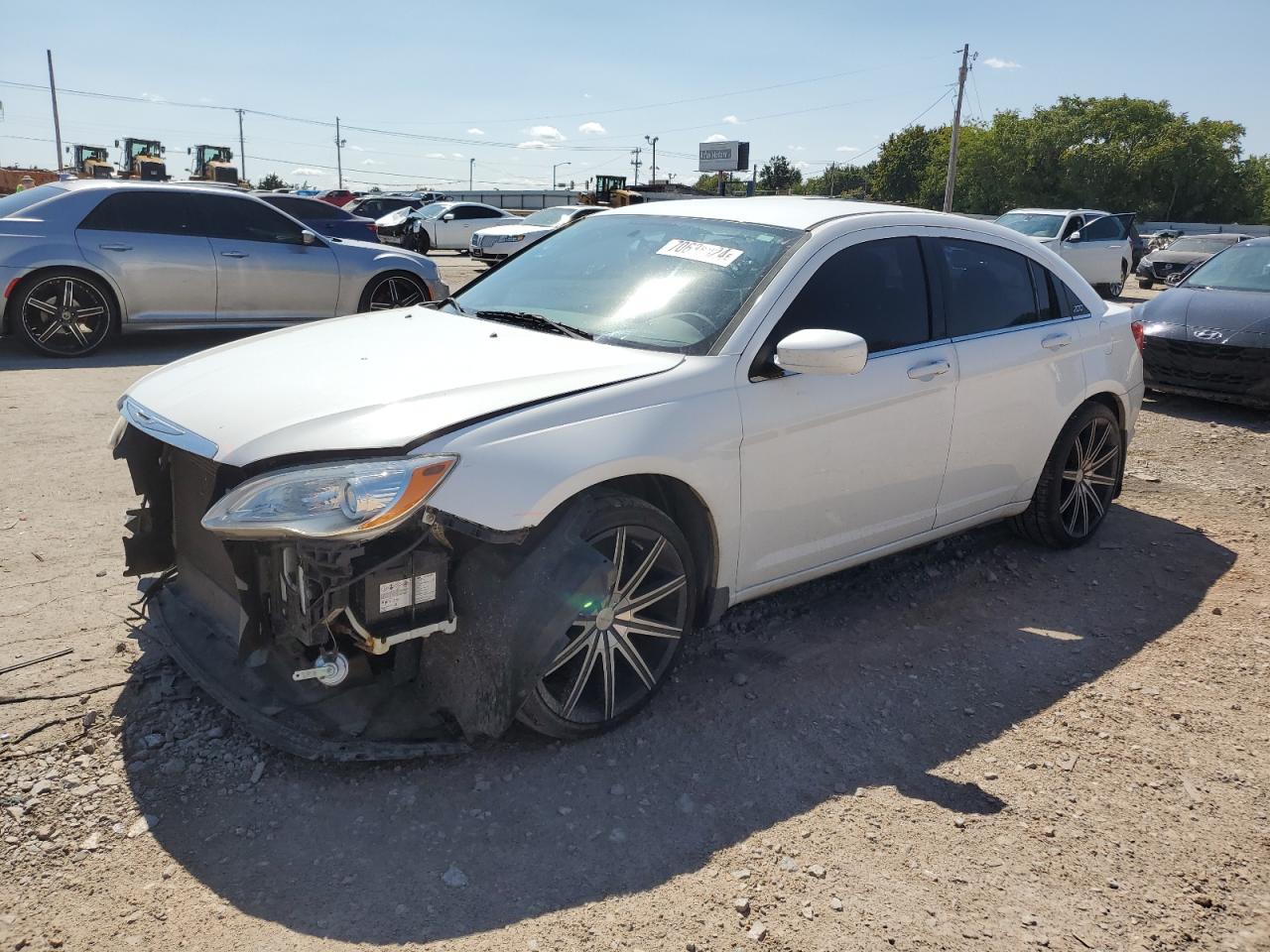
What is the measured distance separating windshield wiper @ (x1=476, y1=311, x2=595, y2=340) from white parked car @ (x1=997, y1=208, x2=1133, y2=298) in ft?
50.9

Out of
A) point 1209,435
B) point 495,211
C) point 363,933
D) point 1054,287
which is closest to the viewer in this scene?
point 363,933

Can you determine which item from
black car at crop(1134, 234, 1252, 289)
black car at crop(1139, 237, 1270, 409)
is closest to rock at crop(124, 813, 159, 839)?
black car at crop(1139, 237, 1270, 409)

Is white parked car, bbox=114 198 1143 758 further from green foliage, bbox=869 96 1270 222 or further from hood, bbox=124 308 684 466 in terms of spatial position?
green foliage, bbox=869 96 1270 222

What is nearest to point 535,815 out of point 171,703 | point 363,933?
point 363,933

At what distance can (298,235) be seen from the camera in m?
10.1

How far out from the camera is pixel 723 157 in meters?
70.4

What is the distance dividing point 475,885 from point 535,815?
0.33 meters

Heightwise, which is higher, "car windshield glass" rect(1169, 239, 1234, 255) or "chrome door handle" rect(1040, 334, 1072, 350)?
"car windshield glass" rect(1169, 239, 1234, 255)

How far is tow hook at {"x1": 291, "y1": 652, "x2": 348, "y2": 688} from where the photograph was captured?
2680 mm

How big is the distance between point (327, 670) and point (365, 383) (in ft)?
3.01

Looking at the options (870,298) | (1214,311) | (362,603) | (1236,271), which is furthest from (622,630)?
(1236,271)

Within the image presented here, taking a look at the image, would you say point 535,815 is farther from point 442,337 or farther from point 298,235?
point 298,235

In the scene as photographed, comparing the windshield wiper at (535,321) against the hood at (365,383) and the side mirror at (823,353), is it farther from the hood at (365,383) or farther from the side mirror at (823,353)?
the side mirror at (823,353)

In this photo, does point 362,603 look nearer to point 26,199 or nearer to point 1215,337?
point 1215,337
